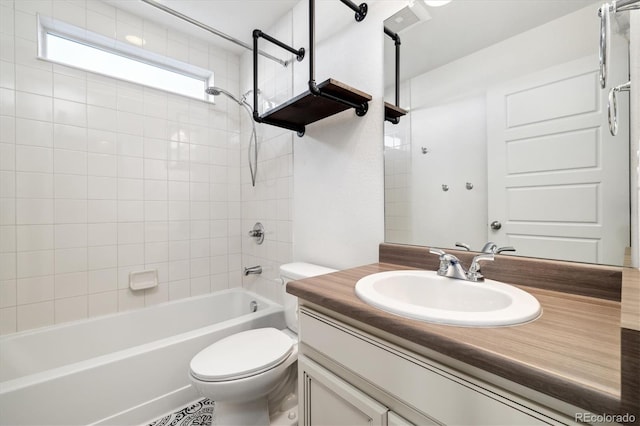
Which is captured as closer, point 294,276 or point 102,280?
point 294,276

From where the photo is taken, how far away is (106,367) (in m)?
1.18

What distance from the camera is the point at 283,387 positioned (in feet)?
4.45

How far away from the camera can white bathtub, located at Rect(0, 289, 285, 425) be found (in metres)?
1.07

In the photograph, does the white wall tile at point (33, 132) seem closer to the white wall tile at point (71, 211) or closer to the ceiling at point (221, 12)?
the white wall tile at point (71, 211)

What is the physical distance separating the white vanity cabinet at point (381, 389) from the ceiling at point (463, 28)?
3.45ft

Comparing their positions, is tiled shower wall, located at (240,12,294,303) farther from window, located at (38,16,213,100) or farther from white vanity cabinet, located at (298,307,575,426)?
white vanity cabinet, located at (298,307,575,426)

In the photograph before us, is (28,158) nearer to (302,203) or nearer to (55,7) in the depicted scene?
(55,7)

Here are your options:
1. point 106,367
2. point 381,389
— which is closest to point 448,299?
point 381,389

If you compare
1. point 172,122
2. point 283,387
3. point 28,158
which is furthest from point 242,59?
point 283,387

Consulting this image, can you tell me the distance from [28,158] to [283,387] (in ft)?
6.44

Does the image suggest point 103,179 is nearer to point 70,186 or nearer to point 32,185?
point 70,186

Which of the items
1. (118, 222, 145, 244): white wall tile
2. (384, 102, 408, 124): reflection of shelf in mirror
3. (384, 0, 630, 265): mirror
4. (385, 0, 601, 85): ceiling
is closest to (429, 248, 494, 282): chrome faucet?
(384, 0, 630, 265): mirror

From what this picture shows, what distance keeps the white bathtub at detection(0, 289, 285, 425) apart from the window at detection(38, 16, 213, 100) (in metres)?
1.68

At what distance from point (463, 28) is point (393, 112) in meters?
0.38
